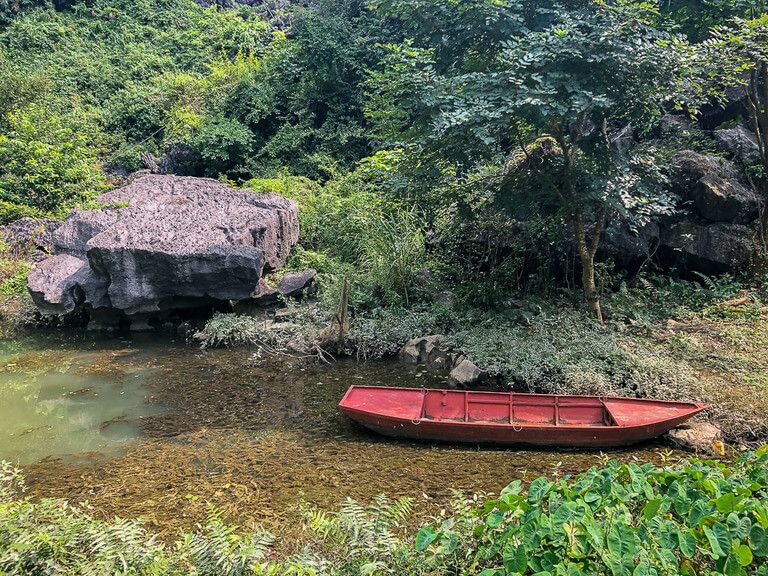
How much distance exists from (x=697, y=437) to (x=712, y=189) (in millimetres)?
5674

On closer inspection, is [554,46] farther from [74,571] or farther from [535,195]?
[74,571]

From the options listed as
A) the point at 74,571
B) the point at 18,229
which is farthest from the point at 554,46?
the point at 18,229

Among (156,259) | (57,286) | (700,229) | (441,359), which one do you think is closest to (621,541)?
(441,359)

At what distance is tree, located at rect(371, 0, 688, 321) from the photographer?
7305 millimetres

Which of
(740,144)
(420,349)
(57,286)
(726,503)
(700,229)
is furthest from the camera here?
(57,286)

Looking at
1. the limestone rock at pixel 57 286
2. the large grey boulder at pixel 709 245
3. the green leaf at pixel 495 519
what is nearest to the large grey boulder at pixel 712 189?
the large grey boulder at pixel 709 245

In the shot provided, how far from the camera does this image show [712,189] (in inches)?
383

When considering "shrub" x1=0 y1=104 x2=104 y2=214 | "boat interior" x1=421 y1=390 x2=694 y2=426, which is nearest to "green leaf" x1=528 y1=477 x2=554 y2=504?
"boat interior" x1=421 y1=390 x2=694 y2=426

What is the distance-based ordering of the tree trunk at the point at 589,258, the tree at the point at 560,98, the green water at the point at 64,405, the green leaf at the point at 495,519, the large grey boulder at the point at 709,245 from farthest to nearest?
the large grey boulder at the point at 709,245 < the tree trunk at the point at 589,258 < the tree at the point at 560,98 < the green water at the point at 64,405 < the green leaf at the point at 495,519

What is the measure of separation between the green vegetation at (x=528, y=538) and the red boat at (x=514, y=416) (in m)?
2.64

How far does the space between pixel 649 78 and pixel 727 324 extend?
3915 mm

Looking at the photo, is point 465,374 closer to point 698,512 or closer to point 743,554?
point 698,512

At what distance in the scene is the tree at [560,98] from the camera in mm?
7305

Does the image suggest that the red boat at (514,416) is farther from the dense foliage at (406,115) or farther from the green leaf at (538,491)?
the green leaf at (538,491)
